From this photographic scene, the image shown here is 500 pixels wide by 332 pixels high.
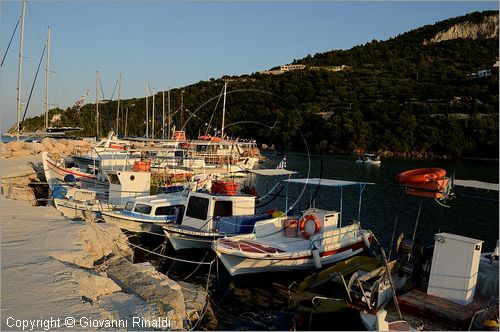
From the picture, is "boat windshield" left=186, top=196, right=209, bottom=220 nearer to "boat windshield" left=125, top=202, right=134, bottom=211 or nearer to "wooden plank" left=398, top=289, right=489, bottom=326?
"boat windshield" left=125, top=202, right=134, bottom=211

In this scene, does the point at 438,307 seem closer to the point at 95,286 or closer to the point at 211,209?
the point at 95,286

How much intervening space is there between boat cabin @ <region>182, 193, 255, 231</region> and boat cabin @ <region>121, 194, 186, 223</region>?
1.35 m

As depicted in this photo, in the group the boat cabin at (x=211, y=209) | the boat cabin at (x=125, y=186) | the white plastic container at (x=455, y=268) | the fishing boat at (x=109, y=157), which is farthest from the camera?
the fishing boat at (x=109, y=157)

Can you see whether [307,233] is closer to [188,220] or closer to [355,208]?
[188,220]

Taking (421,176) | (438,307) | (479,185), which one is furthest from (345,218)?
(438,307)

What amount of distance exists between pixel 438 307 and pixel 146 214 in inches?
552

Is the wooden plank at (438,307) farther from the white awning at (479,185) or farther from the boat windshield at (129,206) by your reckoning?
the boat windshield at (129,206)

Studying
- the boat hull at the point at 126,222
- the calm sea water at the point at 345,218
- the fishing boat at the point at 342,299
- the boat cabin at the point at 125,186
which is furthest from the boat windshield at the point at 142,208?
the fishing boat at the point at 342,299

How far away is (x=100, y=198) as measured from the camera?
25109mm

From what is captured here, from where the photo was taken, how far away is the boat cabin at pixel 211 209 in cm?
1866

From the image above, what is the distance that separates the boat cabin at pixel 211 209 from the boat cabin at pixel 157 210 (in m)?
1.35

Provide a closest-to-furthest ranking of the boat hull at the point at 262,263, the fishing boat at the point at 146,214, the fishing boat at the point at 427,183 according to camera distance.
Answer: the fishing boat at the point at 427,183
the boat hull at the point at 262,263
the fishing boat at the point at 146,214

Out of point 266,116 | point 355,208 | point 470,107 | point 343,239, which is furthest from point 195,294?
point 470,107

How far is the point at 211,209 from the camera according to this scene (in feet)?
→ 61.3
